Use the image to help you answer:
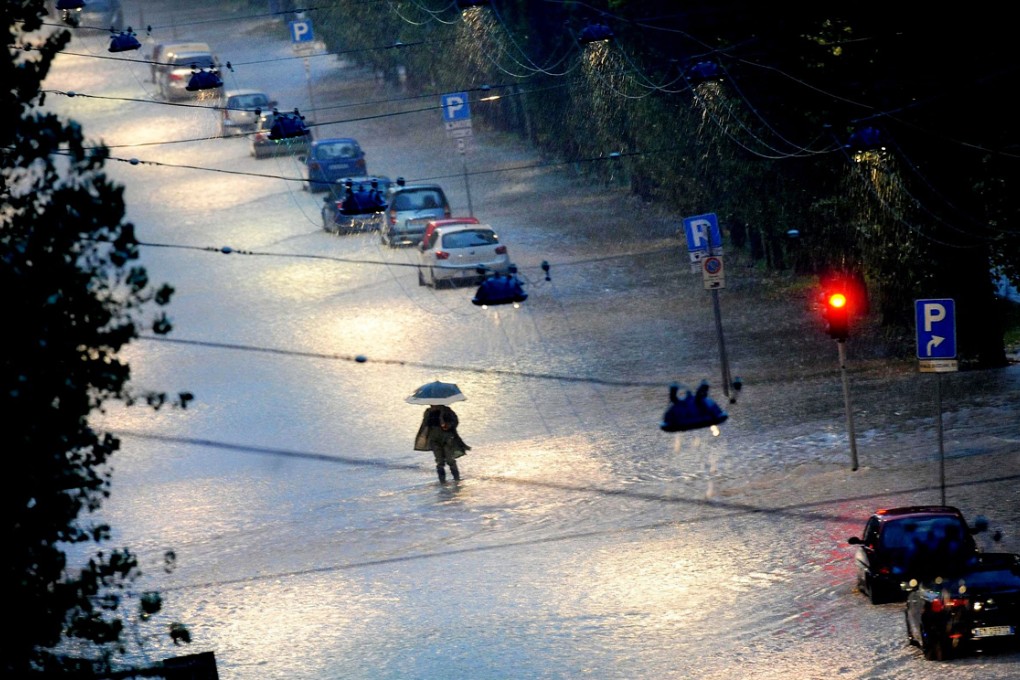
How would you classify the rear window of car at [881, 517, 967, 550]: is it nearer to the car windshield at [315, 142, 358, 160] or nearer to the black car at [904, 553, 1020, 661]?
the black car at [904, 553, 1020, 661]

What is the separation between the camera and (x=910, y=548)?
1986cm

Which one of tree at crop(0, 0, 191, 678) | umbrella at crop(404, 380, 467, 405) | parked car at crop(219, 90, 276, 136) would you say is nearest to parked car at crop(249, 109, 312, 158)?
parked car at crop(219, 90, 276, 136)

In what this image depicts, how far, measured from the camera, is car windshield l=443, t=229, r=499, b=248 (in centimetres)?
3872

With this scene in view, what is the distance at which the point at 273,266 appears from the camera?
149 feet

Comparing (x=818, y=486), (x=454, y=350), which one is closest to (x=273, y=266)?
(x=454, y=350)

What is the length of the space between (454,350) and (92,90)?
33.5 meters

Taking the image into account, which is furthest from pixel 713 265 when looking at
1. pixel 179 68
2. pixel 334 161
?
pixel 179 68

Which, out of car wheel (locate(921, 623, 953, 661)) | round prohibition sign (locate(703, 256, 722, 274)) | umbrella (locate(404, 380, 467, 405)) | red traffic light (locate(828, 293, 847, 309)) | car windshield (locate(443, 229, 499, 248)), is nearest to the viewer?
car wheel (locate(921, 623, 953, 661))

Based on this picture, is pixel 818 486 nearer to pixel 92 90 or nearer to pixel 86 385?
pixel 86 385

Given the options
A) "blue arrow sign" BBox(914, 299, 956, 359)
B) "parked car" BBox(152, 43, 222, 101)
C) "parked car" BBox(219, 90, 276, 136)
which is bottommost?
"blue arrow sign" BBox(914, 299, 956, 359)

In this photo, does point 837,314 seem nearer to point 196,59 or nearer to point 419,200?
point 419,200

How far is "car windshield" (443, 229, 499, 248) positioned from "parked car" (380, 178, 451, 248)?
3462 millimetres

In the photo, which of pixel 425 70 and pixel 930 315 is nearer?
pixel 930 315

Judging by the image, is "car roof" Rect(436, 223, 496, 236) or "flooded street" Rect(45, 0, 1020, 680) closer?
"flooded street" Rect(45, 0, 1020, 680)
